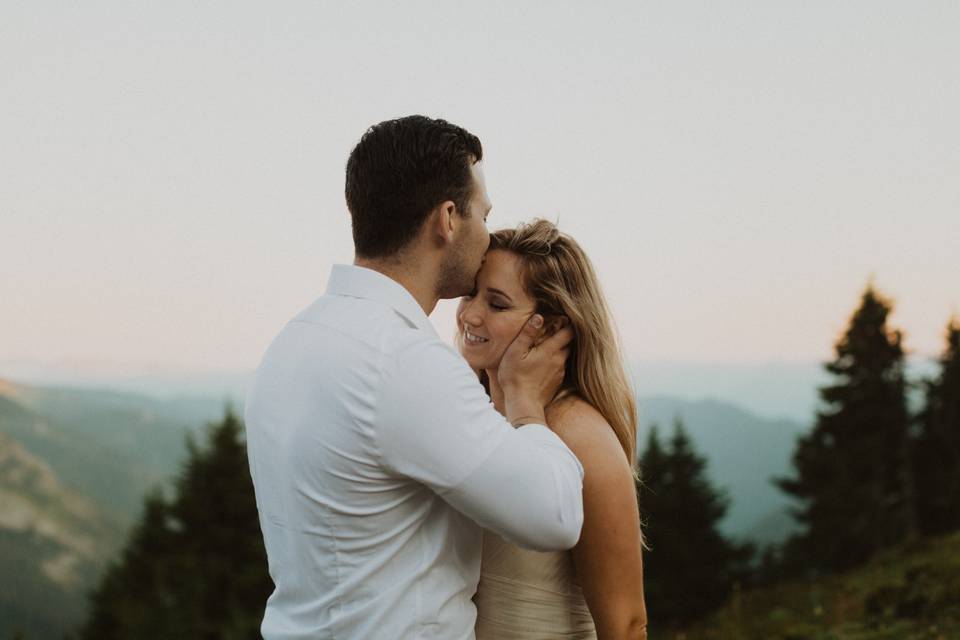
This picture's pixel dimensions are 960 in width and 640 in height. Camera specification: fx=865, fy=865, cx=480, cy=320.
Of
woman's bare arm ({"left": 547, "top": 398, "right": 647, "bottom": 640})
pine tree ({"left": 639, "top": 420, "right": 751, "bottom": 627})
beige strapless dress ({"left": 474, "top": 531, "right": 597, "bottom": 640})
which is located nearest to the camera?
woman's bare arm ({"left": 547, "top": 398, "right": 647, "bottom": 640})

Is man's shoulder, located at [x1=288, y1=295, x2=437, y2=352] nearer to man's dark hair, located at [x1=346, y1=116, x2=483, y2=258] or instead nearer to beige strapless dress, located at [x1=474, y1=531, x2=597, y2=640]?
man's dark hair, located at [x1=346, y1=116, x2=483, y2=258]

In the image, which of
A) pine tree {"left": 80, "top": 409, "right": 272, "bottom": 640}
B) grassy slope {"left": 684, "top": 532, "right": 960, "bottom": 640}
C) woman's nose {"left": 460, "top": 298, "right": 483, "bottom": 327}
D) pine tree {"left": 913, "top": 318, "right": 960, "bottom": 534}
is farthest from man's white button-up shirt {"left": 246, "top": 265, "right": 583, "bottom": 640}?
pine tree {"left": 913, "top": 318, "right": 960, "bottom": 534}

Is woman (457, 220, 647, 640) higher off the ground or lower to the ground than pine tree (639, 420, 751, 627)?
higher

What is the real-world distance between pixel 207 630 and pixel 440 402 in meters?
38.7

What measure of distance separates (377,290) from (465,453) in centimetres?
73

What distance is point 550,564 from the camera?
404cm

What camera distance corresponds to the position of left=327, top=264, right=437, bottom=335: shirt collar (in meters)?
3.07

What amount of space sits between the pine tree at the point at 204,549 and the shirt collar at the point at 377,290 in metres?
36.6

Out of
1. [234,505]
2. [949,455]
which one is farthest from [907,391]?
[234,505]

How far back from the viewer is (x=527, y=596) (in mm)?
3977

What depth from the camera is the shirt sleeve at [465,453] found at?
2693mm

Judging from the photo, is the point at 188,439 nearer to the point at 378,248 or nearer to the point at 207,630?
the point at 207,630

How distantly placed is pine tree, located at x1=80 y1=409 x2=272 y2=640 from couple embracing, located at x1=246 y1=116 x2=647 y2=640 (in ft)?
118

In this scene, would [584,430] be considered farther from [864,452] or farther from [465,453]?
[864,452]
